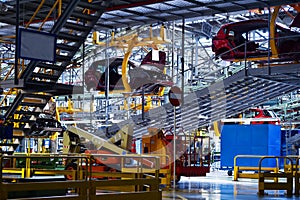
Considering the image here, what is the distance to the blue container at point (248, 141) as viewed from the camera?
93.0 ft

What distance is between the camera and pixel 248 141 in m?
28.7

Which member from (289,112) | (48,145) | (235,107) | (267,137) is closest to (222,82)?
(235,107)

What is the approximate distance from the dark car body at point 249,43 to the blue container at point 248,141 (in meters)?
5.89

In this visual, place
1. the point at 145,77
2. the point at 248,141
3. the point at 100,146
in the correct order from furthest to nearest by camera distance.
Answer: the point at 248,141 → the point at 145,77 → the point at 100,146

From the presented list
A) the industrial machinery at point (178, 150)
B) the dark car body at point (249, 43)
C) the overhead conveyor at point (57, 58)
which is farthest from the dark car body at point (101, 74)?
the overhead conveyor at point (57, 58)

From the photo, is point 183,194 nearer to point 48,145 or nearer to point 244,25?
point 244,25

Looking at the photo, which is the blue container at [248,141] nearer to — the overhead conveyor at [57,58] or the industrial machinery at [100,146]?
the industrial machinery at [100,146]

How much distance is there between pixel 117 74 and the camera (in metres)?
29.4

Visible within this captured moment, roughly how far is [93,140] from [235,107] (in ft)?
23.3

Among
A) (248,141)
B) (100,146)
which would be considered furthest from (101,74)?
(100,146)

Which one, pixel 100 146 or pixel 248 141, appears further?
pixel 248 141

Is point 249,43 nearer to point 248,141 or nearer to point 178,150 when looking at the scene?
point 178,150

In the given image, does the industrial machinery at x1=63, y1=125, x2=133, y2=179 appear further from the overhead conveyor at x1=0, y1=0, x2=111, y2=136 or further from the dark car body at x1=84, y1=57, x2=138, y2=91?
the dark car body at x1=84, y1=57, x2=138, y2=91

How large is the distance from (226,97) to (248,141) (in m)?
4.65
